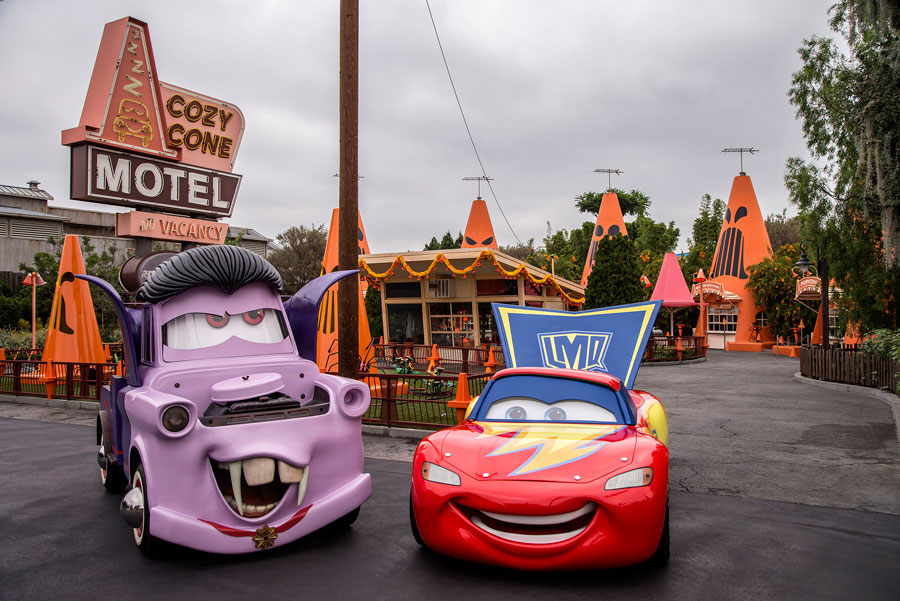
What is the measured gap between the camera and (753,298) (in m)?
35.5

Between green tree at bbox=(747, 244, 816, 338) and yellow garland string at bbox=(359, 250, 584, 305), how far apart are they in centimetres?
1437

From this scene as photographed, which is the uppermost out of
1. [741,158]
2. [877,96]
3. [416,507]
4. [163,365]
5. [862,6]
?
[741,158]

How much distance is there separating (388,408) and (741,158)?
36.2m

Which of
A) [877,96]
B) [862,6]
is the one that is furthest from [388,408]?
[877,96]

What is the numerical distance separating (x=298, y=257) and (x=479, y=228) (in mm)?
16486

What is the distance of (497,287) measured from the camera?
947 inches

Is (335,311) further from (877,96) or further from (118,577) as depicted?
(877,96)

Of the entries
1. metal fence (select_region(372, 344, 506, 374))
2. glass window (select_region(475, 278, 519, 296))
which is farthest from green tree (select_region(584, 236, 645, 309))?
metal fence (select_region(372, 344, 506, 374))

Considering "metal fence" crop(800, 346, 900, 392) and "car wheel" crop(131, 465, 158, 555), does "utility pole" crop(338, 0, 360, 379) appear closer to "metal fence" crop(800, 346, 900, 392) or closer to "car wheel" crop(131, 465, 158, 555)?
"car wheel" crop(131, 465, 158, 555)

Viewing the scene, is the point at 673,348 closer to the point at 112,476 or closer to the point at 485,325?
the point at 485,325

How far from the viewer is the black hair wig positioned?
5.48 meters

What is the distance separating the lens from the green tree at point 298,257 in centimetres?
4778

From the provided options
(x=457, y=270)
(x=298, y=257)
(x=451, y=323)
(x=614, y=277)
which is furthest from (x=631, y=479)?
(x=298, y=257)

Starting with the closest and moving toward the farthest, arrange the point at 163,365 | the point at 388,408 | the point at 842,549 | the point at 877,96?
the point at 842,549 → the point at 163,365 → the point at 388,408 → the point at 877,96
